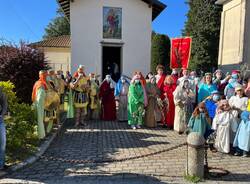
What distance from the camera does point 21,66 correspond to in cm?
1162

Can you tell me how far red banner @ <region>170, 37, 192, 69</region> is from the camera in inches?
508

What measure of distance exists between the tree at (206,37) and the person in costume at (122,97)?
25.1 meters

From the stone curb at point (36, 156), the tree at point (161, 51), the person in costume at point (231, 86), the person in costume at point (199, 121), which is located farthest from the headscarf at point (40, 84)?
the tree at point (161, 51)

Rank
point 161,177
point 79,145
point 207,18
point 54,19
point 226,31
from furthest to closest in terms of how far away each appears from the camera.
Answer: point 54,19 → point 207,18 → point 226,31 → point 79,145 → point 161,177

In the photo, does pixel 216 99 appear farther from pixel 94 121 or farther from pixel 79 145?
pixel 94 121

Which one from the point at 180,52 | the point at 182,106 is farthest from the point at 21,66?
the point at 180,52

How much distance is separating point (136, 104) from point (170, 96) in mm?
1193

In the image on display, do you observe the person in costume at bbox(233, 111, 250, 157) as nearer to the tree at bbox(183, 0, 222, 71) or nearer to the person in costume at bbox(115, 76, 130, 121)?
the person in costume at bbox(115, 76, 130, 121)

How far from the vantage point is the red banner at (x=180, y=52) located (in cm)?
1290

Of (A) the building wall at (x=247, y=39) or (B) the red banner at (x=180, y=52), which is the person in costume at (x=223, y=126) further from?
(A) the building wall at (x=247, y=39)

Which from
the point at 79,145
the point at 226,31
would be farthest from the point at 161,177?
the point at 226,31

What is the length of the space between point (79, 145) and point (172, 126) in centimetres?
379

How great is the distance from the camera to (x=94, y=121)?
488 inches

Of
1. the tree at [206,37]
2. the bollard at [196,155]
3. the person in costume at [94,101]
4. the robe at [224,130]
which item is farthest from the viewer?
the tree at [206,37]
